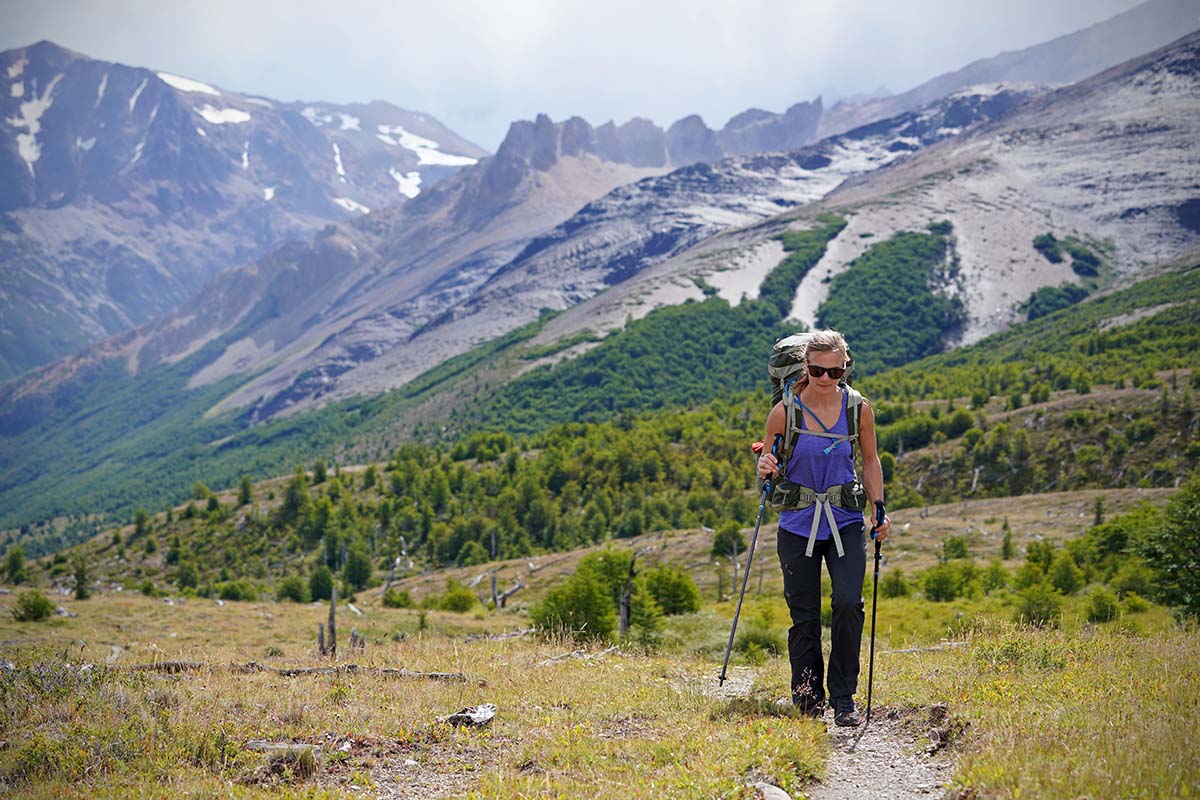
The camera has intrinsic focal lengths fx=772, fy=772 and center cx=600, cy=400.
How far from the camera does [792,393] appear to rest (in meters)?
7.75

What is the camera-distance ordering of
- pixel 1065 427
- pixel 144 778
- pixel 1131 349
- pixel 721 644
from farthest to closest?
pixel 1131 349
pixel 1065 427
pixel 721 644
pixel 144 778

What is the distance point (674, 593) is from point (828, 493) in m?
29.6

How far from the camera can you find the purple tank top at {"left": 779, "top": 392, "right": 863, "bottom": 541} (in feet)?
24.5

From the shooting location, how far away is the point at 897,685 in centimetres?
881

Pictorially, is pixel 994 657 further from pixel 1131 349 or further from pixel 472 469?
pixel 1131 349

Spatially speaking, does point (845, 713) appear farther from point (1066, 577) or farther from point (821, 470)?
point (1066, 577)

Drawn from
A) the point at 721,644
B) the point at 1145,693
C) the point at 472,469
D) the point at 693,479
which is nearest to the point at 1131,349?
the point at 693,479

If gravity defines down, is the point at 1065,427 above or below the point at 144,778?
below

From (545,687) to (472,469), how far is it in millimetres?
137909

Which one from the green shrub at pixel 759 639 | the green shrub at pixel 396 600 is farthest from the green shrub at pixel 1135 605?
the green shrub at pixel 396 600

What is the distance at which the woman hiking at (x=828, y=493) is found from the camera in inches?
291

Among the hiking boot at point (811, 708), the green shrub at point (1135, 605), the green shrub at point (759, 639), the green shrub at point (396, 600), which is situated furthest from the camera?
the green shrub at point (396, 600)

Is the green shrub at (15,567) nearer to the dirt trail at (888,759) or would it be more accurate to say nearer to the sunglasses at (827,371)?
the dirt trail at (888,759)

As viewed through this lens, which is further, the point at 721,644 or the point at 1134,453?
the point at 1134,453
